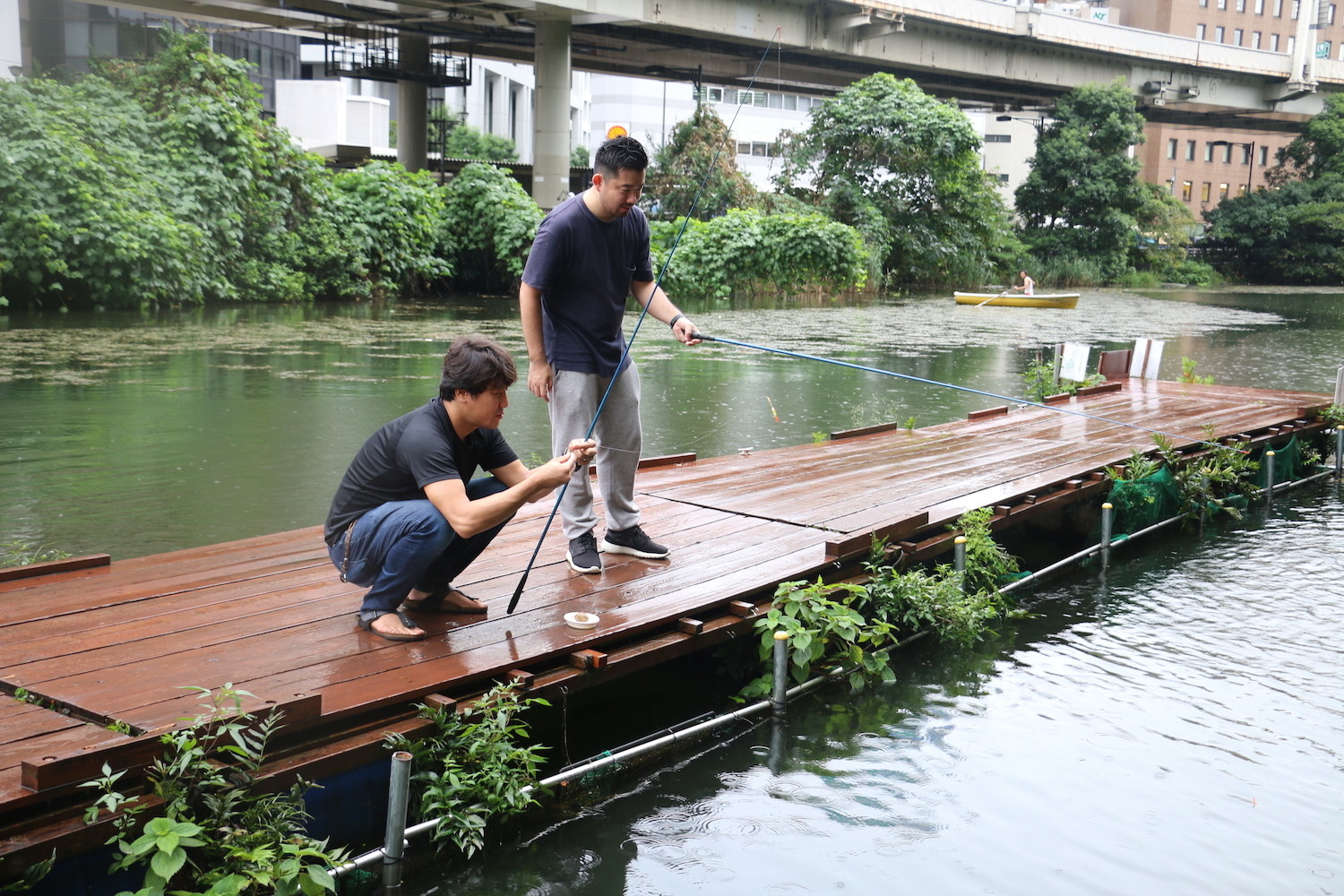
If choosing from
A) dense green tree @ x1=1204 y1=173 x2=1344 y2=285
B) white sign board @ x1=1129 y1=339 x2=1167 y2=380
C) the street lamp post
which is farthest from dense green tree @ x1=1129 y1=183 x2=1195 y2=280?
white sign board @ x1=1129 y1=339 x2=1167 y2=380

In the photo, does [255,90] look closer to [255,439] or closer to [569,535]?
[255,439]

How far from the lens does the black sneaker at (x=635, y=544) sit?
5.20 meters

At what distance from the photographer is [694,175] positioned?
32906 millimetres

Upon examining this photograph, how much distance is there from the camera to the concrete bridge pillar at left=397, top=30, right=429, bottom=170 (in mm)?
31656

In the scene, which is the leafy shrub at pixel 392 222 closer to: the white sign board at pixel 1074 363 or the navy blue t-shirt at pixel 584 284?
the white sign board at pixel 1074 363

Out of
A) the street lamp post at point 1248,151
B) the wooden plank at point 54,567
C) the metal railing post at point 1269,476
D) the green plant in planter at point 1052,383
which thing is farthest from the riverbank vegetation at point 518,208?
the street lamp post at point 1248,151

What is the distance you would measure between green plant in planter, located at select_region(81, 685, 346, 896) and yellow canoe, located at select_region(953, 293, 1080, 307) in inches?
1069

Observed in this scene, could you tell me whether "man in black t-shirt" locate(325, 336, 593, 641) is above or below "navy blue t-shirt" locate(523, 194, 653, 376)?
below

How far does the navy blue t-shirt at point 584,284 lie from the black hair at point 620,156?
0.22 m

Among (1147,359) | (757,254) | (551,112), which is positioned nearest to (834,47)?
(757,254)

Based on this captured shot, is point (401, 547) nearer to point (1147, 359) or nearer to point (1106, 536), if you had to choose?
point (1106, 536)

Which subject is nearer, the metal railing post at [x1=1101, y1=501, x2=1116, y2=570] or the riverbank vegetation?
the metal railing post at [x1=1101, y1=501, x2=1116, y2=570]

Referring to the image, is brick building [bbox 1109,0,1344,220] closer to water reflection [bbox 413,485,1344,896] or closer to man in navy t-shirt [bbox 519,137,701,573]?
water reflection [bbox 413,485,1344,896]

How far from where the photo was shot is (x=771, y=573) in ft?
16.7
